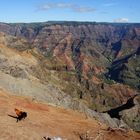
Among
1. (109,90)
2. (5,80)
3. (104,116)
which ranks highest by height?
(5,80)

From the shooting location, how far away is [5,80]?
57.3 m

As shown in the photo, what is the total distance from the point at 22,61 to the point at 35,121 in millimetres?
66381

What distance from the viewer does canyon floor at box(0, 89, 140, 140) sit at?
1091 inches

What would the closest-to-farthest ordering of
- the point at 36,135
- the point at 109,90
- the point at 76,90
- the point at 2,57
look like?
the point at 36,135 → the point at 2,57 → the point at 76,90 → the point at 109,90

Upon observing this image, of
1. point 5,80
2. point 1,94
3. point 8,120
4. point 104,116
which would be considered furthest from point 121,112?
point 8,120

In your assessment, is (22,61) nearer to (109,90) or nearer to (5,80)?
(5,80)

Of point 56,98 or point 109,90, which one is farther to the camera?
point 109,90

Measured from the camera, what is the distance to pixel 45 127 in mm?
31422

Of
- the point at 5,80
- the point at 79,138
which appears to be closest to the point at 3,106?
the point at 79,138

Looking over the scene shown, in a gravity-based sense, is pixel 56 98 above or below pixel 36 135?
below

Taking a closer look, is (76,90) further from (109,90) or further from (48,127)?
(48,127)

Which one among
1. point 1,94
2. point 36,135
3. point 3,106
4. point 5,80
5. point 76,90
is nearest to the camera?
point 36,135

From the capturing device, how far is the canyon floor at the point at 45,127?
27719 millimetres

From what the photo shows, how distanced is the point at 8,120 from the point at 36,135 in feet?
12.6
